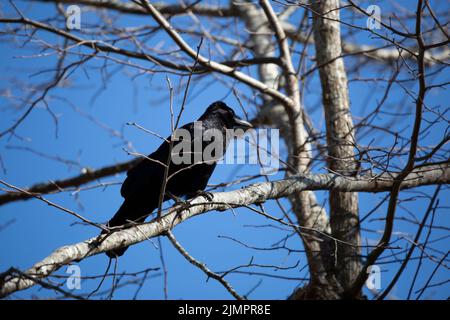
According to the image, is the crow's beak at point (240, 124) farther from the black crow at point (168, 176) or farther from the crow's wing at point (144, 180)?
the crow's wing at point (144, 180)

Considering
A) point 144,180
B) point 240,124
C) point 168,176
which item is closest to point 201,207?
point 168,176

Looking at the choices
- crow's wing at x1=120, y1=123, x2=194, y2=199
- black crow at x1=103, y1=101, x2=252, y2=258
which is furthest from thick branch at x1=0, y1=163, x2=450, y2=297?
crow's wing at x1=120, y1=123, x2=194, y2=199

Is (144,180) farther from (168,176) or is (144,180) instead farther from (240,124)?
(240,124)

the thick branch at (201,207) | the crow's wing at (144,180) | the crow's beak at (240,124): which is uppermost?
the crow's beak at (240,124)

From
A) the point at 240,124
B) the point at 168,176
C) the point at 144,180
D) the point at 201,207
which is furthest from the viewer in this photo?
the point at 240,124

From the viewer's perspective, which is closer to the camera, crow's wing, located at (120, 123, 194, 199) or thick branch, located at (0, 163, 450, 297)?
thick branch, located at (0, 163, 450, 297)

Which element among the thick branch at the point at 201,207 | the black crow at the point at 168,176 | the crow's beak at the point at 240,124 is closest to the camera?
the thick branch at the point at 201,207

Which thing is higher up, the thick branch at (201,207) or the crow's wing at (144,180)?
the crow's wing at (144,180)

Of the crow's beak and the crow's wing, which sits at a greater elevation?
the crow's beak

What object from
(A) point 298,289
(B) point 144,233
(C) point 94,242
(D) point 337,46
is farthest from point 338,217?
(C) point 94,242

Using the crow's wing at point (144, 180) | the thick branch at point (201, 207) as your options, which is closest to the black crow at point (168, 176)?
the crow's wing at point (144, 180)

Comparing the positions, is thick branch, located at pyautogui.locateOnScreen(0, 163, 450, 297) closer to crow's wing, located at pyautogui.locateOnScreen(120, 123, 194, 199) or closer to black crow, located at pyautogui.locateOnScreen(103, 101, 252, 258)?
black crow, located at pyautogui.locateOnScreen(103, 101, 252, 258)
